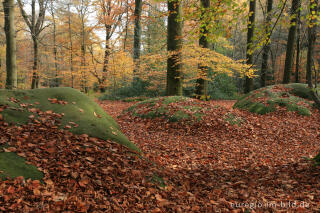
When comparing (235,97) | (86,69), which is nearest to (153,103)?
(86,69)

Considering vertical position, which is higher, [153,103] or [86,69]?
[86,69]

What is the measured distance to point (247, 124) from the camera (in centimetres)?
725

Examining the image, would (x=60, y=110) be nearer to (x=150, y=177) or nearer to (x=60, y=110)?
(x=60, y=110)

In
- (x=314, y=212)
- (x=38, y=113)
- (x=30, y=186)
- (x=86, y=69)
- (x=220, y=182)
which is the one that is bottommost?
(x=220, y=182)

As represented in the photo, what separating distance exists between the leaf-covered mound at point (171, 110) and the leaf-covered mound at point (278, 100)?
124 inches

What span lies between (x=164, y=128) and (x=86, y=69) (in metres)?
10.4

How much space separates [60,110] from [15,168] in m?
2.17

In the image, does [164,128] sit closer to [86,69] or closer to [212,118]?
[212,118]

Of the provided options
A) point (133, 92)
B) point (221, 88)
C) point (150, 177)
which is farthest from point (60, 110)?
point (221, 88)

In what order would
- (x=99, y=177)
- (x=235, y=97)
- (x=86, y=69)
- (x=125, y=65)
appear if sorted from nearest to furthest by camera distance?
(x=99, y=177) < (x=125, y=65) < (x=86, y=69) < (x=235, y=97)

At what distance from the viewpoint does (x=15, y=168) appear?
2.50 metres

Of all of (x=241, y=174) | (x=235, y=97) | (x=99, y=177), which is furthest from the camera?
(x=235, y=97)

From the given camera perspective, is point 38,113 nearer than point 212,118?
Yes

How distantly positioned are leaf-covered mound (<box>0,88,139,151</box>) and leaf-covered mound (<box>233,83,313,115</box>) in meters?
7.08
